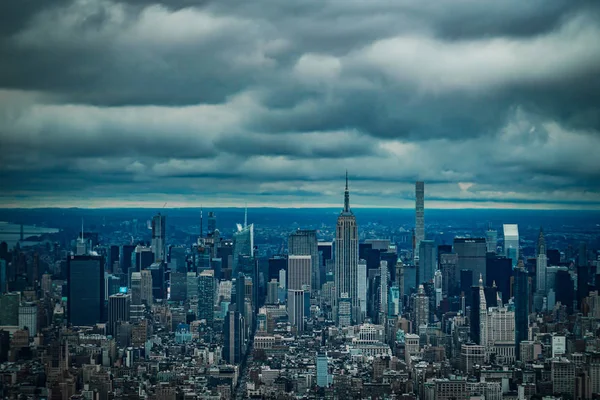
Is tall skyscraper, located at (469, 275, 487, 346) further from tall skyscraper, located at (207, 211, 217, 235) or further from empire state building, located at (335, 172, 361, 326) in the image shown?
tall skyscraper, located at (207, 211, 217, 235)

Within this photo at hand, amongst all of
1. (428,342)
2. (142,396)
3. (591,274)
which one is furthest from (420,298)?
(142,396)

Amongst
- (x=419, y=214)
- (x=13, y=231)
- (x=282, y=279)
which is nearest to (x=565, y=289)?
(x=419, y=214)

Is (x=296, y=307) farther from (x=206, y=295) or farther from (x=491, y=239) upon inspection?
(x=491, y=239)

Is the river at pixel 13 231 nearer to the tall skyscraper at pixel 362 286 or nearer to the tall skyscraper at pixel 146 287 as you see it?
the tall skyscraper at pixel 146 287

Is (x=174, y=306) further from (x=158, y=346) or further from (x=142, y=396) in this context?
(x=142, y=396)

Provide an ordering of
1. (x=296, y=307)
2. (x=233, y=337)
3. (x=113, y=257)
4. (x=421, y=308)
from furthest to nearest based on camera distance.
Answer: (x=296, y=307) < (x=421, y=308) < (x=113, y=257) < (x=233, y=337)

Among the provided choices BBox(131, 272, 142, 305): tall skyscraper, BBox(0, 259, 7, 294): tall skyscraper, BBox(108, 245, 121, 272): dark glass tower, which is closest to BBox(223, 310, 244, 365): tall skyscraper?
BBox(131, 272, 142, 305): tall skyscraper
